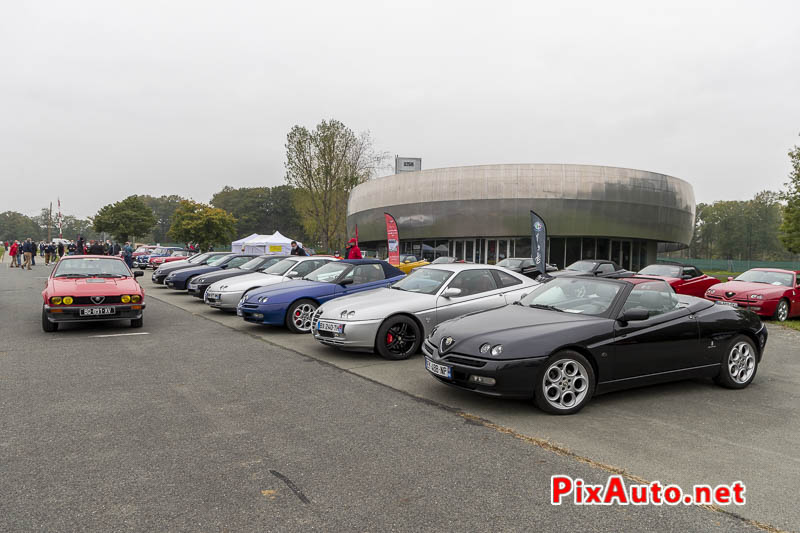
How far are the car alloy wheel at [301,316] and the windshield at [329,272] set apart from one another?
68 cm

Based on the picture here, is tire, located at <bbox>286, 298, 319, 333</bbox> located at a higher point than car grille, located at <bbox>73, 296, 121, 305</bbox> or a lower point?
lower

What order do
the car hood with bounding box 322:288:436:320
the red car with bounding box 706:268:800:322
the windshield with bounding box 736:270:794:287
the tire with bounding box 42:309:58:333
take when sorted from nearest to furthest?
the car hood with bounding box 322:288:436:320 → the tire with bounding box 42:309:58:333 → the red car with bounding box 706:268:800:322 → the windshield with bounding box 736:270:794:287

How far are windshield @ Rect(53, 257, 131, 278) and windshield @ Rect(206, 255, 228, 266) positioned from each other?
24.4ft

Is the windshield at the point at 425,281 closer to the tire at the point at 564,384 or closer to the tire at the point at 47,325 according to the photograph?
the tire at the point at 564,384

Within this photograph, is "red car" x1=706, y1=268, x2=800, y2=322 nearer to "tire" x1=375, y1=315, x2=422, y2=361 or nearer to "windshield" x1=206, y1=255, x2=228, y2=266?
"tire" x1=375, y1=315, x2=422, y2=361

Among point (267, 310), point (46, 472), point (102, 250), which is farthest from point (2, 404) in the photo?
point (102, 250)

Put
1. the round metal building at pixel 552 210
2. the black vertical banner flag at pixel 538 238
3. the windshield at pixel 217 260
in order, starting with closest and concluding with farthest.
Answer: the black vertical banner flag at pixel 538 238
the windshield at pixel 217 260
the round metal building at pixel 552 210

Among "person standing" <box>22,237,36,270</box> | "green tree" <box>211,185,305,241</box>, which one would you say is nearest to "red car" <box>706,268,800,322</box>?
"person standing" <box>22,237,36,270</box>

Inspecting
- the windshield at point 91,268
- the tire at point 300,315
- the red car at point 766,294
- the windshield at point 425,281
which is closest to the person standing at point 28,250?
the windshield at point 91,268

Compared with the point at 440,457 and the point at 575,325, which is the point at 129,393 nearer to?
the point at 440,457

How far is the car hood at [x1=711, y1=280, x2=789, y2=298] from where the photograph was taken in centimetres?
1338

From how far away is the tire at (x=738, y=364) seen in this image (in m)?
6.27

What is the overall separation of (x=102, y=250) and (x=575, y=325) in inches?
856

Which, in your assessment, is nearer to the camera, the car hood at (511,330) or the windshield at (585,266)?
the car hood at (511,330)
